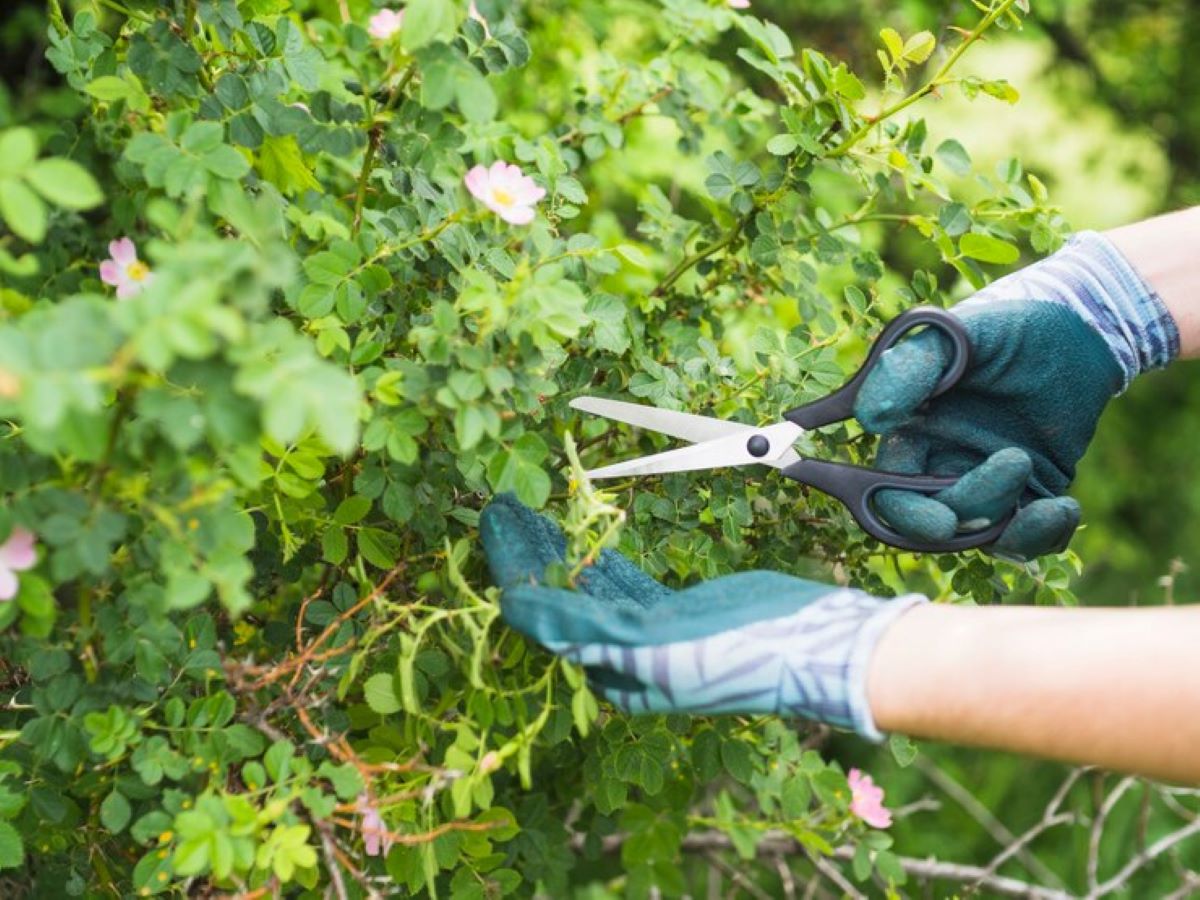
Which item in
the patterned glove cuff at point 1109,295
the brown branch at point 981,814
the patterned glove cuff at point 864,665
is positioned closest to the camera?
the patterned glove cuff at point 864,665

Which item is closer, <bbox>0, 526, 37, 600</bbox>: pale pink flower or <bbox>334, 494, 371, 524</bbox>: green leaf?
<bbox>0, 526, 37, 600</bbox>: pale pink flower

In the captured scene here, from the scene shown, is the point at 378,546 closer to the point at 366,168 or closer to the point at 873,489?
the point at 366,168

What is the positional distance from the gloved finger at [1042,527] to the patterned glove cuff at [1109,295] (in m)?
0.29

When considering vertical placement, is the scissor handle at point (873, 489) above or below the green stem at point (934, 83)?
below

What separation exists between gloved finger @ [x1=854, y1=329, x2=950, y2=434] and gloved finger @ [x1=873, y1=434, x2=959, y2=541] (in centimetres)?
7

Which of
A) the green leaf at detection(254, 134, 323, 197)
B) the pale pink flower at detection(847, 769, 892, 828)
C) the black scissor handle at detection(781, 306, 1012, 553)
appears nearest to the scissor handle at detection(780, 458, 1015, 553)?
the black scissor handle at detection(781, 306, 1012, 553)

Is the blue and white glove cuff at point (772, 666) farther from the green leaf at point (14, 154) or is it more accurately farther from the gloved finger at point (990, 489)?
the green leaf at point (14, 154)

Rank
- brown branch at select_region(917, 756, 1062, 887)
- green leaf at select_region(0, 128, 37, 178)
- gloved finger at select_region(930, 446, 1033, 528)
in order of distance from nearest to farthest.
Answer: green leaf at select_region(0, 128, 37, 178) → gloved finger at select_region(930, 446, 1033, 528) → brown branch at select_region(917, 756, 1062, 887)

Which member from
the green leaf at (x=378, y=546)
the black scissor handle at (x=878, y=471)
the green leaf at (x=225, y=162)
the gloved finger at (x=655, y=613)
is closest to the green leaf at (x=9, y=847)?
the green leaf at (x=378, y=546)

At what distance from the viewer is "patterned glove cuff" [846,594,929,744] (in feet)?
3.45

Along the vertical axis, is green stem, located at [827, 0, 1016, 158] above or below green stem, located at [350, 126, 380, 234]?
above

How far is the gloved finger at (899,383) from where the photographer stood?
1.32 metres

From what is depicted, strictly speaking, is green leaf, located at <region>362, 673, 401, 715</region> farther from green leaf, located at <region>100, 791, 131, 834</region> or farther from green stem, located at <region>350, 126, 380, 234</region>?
green stem, located at <region>350, 126, 380, 234</region>

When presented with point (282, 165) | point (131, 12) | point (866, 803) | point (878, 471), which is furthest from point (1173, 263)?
point (131, 12)
